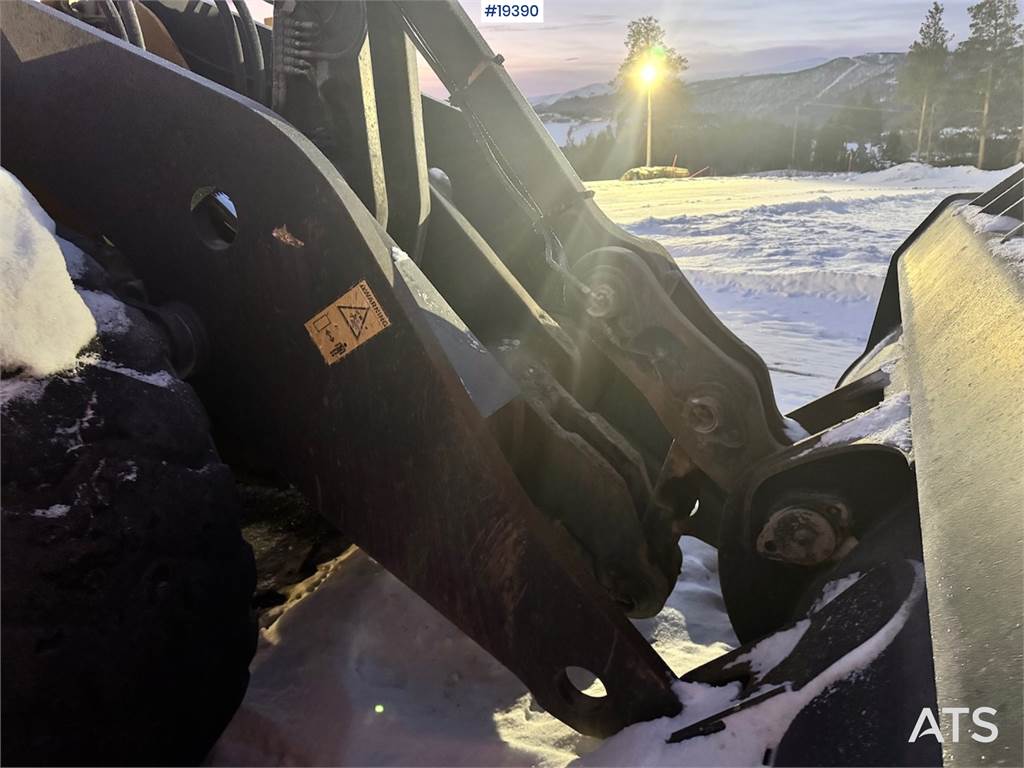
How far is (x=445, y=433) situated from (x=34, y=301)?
73 cm

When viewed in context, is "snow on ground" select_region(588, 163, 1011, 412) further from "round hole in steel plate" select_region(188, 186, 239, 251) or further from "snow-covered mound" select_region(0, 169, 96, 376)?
"snow-covered mound" select_region(0, 169, 96, 376)

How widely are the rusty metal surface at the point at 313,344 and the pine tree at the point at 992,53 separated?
1590 inches

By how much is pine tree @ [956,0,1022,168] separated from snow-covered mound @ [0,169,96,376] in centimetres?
4090

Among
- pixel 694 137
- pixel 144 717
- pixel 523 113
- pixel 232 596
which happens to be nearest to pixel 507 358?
pixel 523 113

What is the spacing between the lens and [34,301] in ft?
3.88

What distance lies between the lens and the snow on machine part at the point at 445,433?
1.15 meters

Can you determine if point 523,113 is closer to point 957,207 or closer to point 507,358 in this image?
point 507,358

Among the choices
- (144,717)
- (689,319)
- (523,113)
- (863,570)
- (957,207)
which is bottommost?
(144,717)

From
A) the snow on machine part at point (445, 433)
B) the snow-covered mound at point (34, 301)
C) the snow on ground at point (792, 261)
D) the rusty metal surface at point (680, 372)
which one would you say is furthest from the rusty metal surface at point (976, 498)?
the snow on ground at point (792, 261)

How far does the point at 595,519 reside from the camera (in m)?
1.80

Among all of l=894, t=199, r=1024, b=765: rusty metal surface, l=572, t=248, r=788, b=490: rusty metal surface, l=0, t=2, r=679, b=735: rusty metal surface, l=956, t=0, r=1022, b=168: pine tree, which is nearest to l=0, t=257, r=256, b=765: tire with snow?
l=0, t=2, r=679, b=735: rusty metal surface

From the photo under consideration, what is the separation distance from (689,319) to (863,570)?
29.4 inches

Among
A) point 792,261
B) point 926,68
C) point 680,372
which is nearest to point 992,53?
point 926,68

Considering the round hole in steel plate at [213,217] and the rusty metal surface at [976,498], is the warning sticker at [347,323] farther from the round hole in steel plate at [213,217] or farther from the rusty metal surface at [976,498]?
the rusty metal surface at [976,498]
